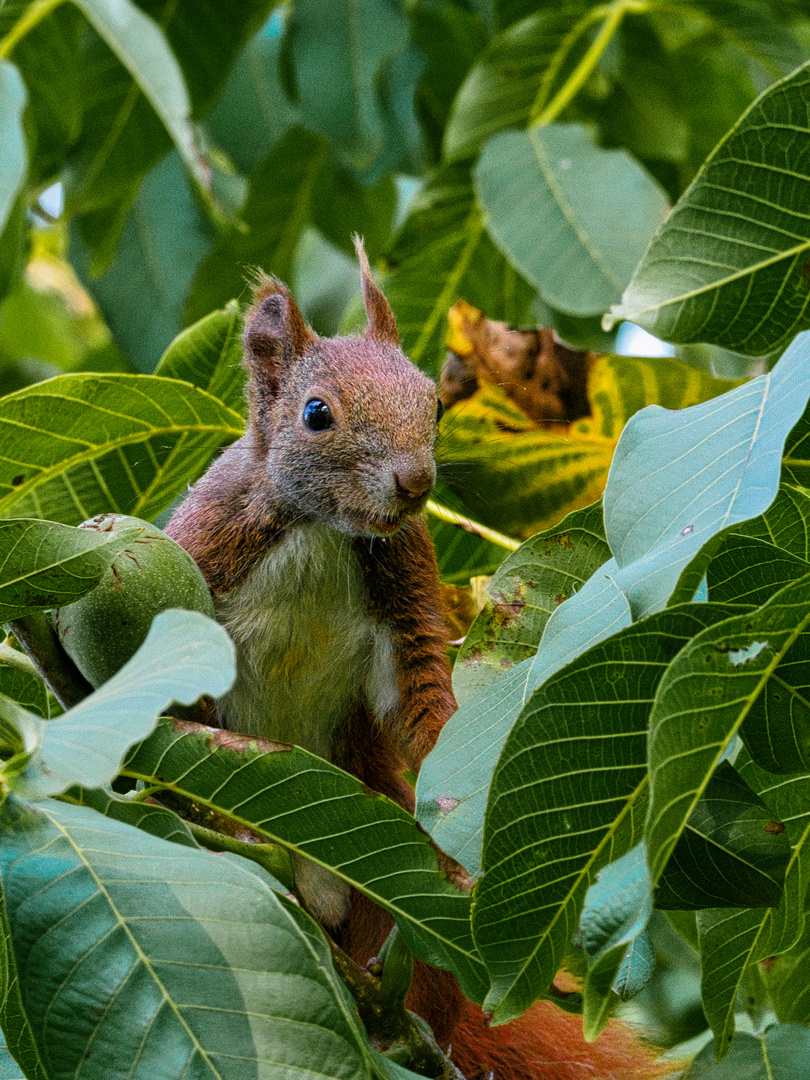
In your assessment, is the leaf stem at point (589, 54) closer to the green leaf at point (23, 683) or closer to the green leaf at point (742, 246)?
the green leaf at point (742, 246)

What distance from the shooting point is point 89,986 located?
3.01 feet

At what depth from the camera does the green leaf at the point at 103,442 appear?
137 cm

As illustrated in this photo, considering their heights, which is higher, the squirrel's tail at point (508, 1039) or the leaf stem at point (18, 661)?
the leaf stem at point (18, 661)

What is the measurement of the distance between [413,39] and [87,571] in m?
2.67

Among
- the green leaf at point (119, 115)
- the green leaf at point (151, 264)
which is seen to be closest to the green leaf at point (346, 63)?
the green leaf at point (119, 115)

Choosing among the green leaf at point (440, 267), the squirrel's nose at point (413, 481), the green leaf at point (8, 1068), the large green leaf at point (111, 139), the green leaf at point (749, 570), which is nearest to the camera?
the green leaf at point (749, 570)

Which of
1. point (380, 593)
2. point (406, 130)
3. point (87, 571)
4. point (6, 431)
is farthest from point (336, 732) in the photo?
point (406, 130)

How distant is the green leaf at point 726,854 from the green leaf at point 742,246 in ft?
1.47

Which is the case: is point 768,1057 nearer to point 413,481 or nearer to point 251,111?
point 413,481

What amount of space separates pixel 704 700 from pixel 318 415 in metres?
0.93

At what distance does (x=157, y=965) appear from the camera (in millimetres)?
928

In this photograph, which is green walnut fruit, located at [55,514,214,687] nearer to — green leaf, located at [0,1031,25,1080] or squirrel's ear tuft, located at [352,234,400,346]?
green leaf, located at [0,1031,25,1080]

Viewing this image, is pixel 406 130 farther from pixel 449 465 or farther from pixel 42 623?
pixel 42 623

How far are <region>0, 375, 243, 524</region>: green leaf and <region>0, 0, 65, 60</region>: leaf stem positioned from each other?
170cm
